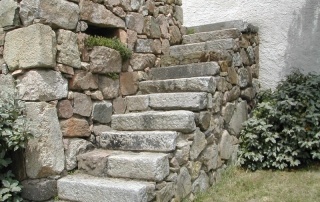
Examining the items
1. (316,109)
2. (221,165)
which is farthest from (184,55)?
(316,109)

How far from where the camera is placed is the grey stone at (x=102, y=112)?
2.91 meters

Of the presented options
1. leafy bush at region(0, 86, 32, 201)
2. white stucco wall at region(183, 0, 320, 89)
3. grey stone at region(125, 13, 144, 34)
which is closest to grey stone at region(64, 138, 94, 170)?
leafy bush at region(0, 86, 32, 201)

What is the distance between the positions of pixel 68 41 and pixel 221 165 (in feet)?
6.74

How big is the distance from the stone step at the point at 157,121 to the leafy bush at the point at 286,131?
119cm

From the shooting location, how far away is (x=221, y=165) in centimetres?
343

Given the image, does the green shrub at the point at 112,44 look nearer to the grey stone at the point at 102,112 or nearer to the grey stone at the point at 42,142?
the grey stone at the point at 102,112

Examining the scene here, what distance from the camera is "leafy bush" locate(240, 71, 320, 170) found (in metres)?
3.38

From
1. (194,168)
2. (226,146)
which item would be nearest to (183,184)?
(194,168)

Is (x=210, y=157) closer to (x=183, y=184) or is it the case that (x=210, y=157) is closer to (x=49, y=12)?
(x=183, y=184)

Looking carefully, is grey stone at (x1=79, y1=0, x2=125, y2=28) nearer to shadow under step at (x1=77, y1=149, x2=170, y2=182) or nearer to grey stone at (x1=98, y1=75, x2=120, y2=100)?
grey stone at (x1=98, y1=75, x2=120, y2=100)

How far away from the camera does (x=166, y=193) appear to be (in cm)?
243

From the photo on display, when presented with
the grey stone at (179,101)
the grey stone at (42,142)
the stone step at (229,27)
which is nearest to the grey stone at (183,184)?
A: the grey stone at (179,101)

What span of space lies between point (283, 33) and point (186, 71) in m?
1.79

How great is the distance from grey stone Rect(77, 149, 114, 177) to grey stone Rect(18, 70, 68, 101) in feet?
1.81
